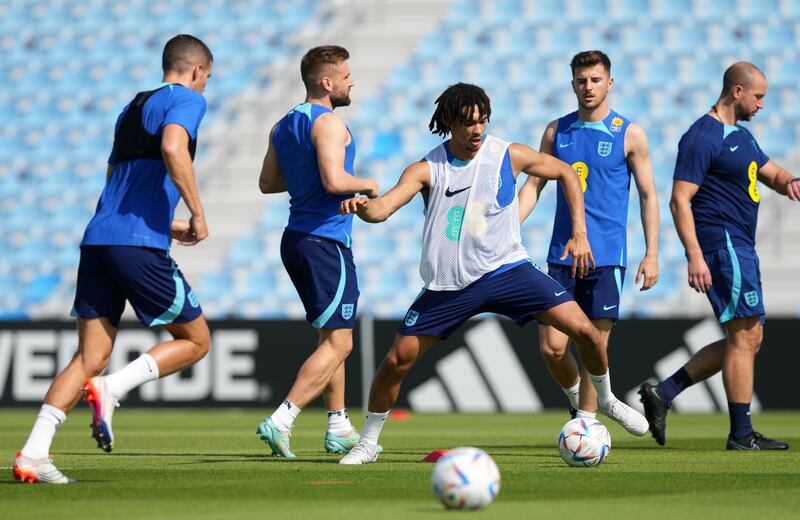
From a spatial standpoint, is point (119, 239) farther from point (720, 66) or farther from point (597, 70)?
point (720, 66)

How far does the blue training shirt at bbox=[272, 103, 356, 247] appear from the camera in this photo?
25.1ft

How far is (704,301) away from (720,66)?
445 cm

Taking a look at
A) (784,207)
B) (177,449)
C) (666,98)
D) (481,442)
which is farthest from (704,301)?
(177,449)

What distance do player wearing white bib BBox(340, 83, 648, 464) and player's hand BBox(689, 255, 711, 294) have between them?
1.42 m

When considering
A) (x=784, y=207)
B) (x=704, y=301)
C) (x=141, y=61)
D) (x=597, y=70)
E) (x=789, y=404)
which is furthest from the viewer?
(x=141, y=61)

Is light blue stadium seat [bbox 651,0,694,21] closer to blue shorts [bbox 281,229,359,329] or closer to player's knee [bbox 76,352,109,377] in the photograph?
blue shorts [bbox 281,229,359,329]

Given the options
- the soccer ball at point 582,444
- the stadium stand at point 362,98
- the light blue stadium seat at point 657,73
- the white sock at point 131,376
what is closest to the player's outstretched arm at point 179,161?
the white sock at point 131,376

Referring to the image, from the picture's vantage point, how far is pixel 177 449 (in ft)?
29.0

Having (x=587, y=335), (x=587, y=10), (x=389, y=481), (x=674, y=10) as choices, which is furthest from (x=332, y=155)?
(x=674, y=10)

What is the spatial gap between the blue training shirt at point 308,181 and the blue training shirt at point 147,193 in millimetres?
1221

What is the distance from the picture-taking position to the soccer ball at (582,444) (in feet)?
22.5

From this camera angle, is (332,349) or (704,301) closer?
(332,349)

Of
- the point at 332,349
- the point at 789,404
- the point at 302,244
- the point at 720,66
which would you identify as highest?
the point at 720,66

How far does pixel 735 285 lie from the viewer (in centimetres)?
827
